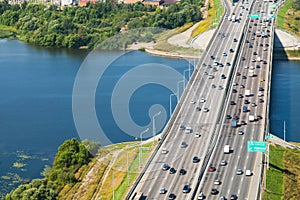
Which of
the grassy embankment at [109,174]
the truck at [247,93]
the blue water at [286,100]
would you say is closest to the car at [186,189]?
the grassy embankment at [109,174]

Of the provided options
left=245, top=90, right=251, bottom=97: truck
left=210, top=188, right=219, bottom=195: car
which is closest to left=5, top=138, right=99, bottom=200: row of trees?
left=210, top=188, right=219, bottom=195: car

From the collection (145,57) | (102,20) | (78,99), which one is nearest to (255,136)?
(78,99)

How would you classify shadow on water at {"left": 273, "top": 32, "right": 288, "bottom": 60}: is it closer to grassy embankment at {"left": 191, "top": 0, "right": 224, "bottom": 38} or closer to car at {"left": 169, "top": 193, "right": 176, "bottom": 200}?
grassy embankment at {"left": 191, "top": 0, "right": 224, "bottom": 38}

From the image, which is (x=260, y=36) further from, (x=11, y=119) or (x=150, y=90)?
(x=11, y=119)

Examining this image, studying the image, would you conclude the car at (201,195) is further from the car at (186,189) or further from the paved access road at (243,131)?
the car at (186,189)

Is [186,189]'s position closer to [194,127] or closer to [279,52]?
[194,127]
